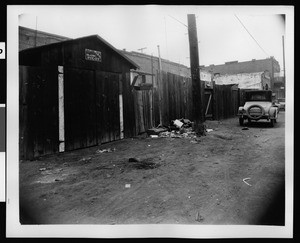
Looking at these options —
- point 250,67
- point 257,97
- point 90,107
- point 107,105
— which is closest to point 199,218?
point 90,107

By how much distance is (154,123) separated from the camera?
9945 millimetres

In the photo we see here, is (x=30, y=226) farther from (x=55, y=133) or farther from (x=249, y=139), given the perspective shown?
(x=249, y=139)

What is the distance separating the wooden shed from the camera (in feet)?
18.6

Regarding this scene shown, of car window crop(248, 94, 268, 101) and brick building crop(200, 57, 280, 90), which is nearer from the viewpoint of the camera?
car window crop(248, 94, 268, 101)

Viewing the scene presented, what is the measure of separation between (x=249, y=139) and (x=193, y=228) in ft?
18.2

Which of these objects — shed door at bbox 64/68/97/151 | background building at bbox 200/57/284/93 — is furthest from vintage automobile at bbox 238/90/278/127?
background building at bbox 200/57/284/93

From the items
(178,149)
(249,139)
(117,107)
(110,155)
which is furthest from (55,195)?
(249,139)

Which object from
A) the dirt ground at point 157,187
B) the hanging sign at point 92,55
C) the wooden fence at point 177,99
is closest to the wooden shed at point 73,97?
the hanging sign at point 92,55

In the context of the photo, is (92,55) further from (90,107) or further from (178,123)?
(178,123)

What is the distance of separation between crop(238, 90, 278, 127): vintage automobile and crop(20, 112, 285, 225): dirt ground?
473 centimetres

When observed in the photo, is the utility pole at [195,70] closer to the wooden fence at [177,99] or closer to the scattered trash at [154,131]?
the scattered trash at [154,131]

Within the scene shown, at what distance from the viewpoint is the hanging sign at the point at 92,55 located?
7465mm

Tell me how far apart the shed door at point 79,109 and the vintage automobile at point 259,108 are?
7067 mm

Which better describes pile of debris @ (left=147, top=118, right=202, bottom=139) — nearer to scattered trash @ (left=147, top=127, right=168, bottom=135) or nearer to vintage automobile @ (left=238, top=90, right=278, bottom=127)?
scattered trash @ (left=147, top=127, right=168, bottom=135)
